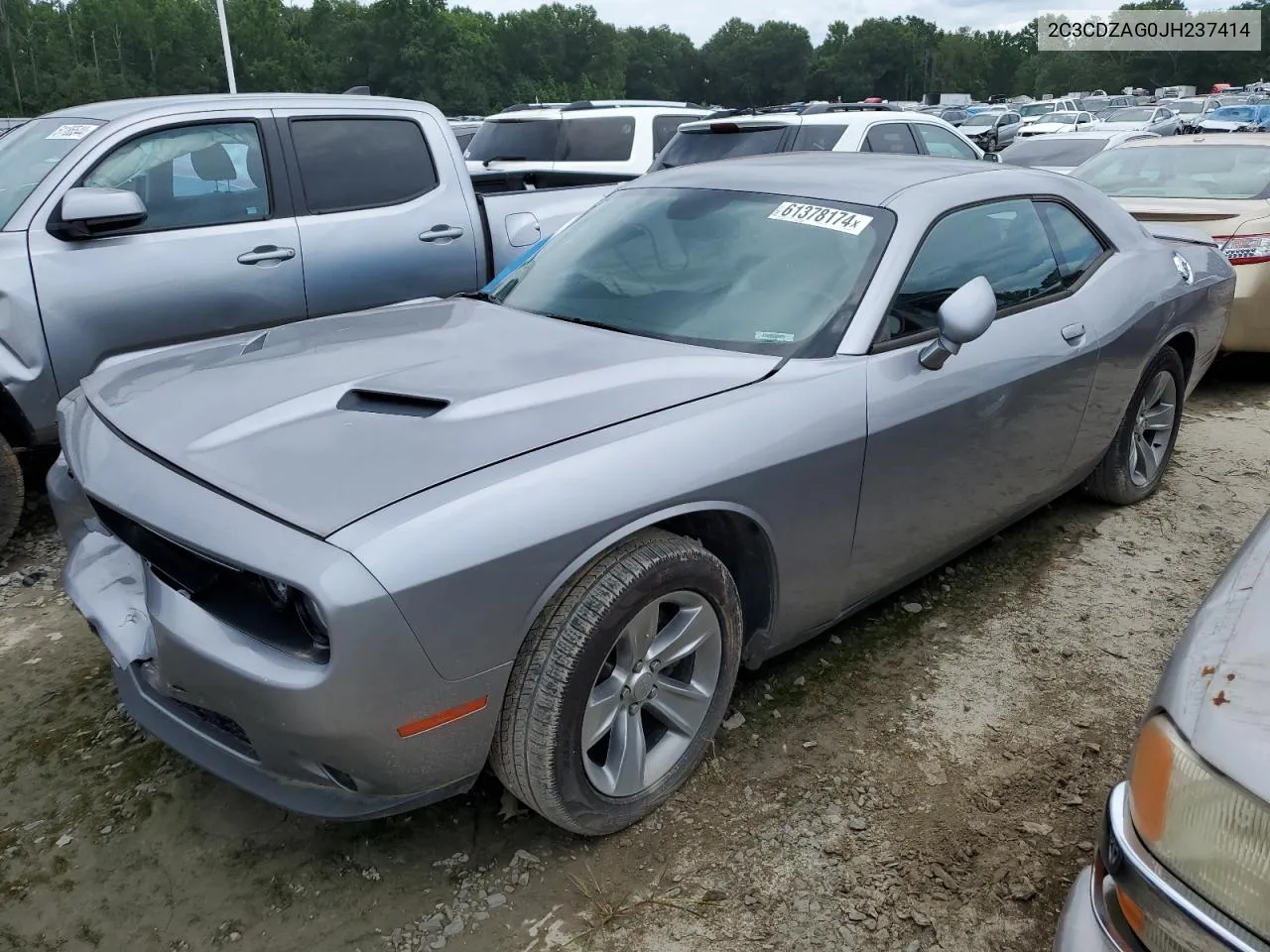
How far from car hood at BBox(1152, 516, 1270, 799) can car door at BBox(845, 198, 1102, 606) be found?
3.76ft

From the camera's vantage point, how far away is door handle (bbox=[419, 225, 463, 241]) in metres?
5.16

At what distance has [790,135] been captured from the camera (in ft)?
24.6

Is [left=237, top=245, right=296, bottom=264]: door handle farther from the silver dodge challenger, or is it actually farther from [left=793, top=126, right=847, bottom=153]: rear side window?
[left=793, top=126, right=847, bottom=153]: rear side window

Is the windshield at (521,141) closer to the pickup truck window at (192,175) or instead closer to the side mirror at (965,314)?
the pickup truck window at (192,175)

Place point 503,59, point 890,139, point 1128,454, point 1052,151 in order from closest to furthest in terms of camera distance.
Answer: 1. point 1128,454
2. point 890,139
3. point 1052,151
4. point 503,59

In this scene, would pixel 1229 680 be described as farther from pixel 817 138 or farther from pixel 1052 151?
pixel 1052 151

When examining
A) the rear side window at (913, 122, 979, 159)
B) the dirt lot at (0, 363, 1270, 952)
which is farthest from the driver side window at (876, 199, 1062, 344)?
the rear side window at (913, 122, 979, 159)

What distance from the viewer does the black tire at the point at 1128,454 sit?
13.9ft

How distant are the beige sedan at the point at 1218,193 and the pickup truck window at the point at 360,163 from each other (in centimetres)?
443

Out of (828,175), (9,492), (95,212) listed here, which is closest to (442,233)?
(95,212)

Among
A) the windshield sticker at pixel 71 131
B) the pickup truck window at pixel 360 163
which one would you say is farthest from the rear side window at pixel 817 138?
the windshield sticker at pixel 71 131

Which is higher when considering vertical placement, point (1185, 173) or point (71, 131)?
point (71, 131)

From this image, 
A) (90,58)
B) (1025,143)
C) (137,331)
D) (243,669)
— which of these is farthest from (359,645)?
(90,58)

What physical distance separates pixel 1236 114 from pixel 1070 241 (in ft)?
107
